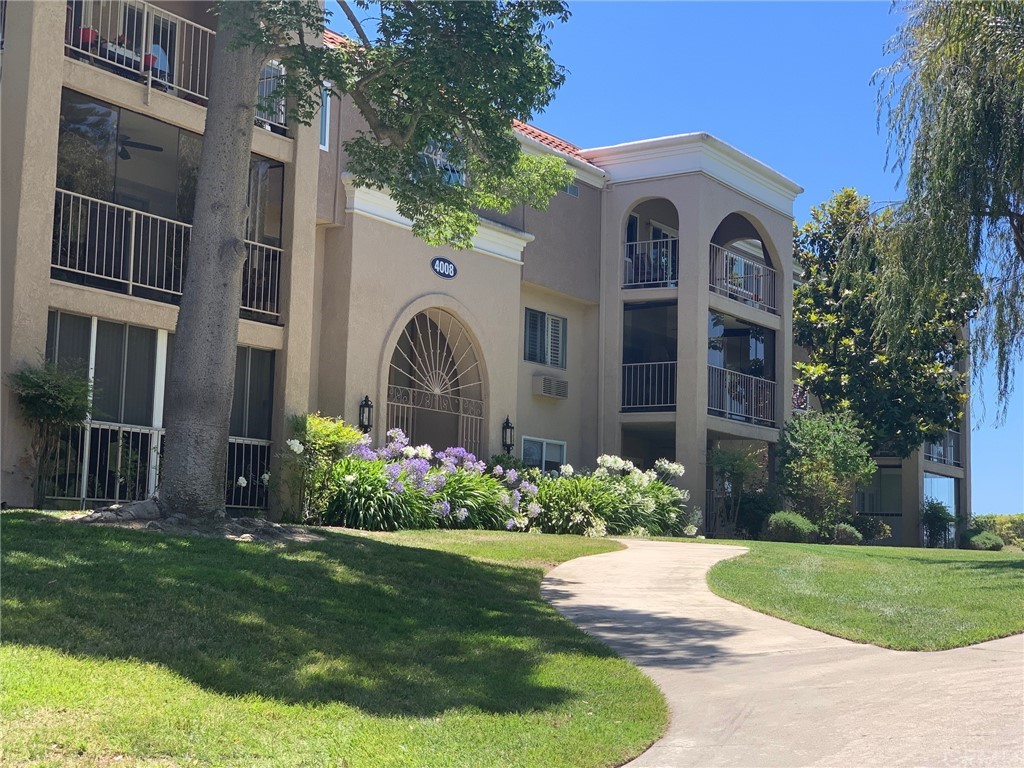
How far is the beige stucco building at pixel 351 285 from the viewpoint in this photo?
47.7ft

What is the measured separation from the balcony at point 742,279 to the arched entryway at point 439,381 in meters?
6.74

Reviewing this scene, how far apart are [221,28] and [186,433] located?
416cm

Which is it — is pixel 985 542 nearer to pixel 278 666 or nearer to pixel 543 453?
pixel 543 453

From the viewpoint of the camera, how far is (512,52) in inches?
453

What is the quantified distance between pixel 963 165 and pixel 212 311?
10.2 meters

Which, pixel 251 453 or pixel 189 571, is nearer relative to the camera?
pixel 189 571

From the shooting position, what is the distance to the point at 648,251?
2659 centimetres

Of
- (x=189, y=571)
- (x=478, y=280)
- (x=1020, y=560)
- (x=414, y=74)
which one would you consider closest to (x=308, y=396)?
(x=478, y=280)

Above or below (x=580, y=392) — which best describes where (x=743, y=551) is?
below

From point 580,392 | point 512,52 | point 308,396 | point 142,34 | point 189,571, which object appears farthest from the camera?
point 580,392

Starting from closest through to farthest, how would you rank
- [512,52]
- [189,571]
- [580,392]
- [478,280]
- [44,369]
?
1. [189,571]
2. [512,52]
3. [44,369]
4. [478,280]
5. [580,392]

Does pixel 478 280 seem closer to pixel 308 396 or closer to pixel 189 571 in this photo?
pixel 308 396

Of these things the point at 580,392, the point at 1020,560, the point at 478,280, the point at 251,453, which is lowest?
the point at 1020,560

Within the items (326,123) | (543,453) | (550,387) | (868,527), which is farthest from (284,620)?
(868,527)
